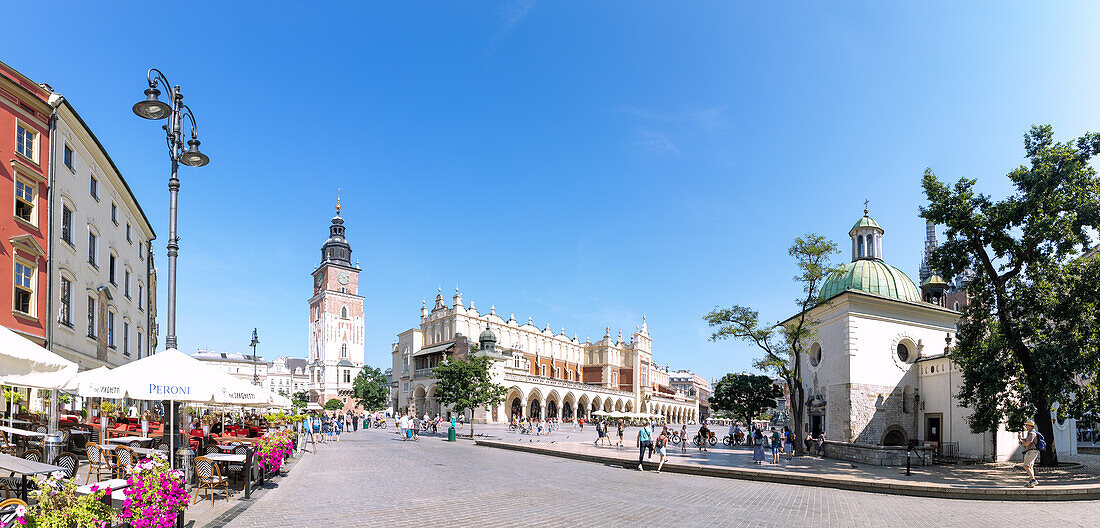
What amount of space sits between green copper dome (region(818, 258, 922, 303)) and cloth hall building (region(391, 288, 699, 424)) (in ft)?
108

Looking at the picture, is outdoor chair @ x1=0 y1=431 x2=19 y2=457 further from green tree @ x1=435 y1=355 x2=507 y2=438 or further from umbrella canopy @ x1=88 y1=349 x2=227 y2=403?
green tree @ x1=435 y1=355 x2=507 y2=438

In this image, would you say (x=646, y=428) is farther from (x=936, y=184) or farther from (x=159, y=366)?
(x=159, y=366)

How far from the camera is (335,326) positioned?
100375 millimetres

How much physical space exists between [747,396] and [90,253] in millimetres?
42798

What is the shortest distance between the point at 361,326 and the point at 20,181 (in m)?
85.8

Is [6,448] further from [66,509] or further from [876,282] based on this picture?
[876,282]

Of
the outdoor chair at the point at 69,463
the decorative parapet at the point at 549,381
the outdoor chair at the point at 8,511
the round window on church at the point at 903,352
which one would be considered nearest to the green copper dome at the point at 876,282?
the round window on church at the point at 903,352

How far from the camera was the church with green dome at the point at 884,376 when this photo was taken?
2556 centimetres

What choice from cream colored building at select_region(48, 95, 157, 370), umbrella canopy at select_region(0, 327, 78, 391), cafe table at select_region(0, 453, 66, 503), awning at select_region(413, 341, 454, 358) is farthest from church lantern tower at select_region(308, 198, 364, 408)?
cafe table at select_region(0, 453, 66, 503)

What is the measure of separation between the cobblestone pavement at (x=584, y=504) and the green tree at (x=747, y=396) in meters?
33.4

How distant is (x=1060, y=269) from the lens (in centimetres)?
1867

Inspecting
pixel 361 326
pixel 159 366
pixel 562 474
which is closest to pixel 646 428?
pixel 562 474

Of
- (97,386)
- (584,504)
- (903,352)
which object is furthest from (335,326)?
(584,504)

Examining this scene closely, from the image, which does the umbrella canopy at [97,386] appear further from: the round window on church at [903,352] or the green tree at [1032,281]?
the round window on church at [903,352]
